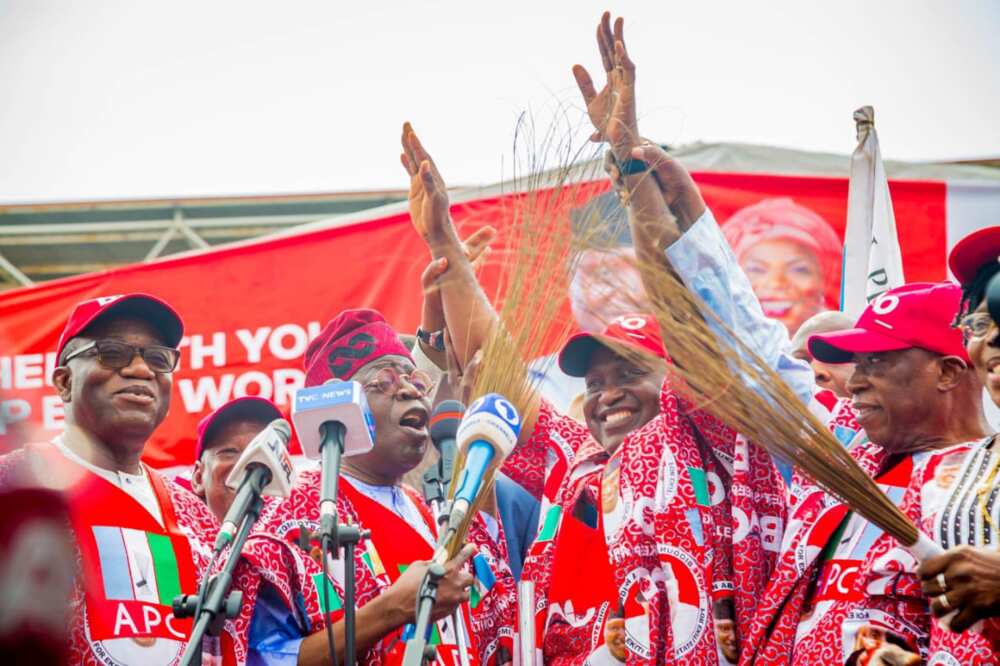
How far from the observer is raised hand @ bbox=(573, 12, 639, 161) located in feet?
14.6

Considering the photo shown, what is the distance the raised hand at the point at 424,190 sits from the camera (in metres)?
5.14

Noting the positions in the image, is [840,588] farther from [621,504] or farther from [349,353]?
[349,353]

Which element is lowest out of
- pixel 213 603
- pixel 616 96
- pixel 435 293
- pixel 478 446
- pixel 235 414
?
pixel 213 603

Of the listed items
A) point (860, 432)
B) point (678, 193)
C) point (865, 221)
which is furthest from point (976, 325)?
point (865, 221)

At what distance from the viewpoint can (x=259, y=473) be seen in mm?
3637

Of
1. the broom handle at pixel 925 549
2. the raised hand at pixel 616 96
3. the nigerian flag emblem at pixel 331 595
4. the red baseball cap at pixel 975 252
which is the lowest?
the nigerian flag emblem at pixel 331 595

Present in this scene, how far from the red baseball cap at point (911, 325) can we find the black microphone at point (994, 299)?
12.7 inches

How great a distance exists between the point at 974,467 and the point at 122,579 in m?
2.47

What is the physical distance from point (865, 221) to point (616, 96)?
1834 millimetres

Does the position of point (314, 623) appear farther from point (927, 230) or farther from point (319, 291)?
point (927, 230)

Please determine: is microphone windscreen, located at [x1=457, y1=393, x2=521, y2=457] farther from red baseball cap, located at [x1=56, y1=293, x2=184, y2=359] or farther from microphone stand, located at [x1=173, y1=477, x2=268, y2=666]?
red baseball cap, located at [x1=56, y1=293, x2=184, y2=359]

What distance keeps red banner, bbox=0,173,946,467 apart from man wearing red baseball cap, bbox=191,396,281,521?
4.38ft

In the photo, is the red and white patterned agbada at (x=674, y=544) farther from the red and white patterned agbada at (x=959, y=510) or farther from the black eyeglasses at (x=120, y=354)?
the black eyeglasses at (x=120, y=354)

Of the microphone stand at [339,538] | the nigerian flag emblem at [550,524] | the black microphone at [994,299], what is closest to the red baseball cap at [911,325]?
the black microphone at [994,299]
